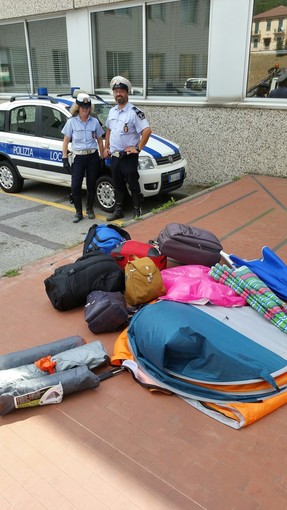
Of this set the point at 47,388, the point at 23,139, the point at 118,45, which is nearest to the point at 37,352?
the point at 47,388

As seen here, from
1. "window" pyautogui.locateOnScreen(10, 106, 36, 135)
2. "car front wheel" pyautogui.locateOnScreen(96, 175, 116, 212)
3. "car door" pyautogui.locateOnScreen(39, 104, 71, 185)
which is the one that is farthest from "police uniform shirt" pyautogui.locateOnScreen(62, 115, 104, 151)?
"window" pyautogui.locateOnScreen(10, 106, 36, 135)

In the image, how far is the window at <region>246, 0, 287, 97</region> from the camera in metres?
7.87

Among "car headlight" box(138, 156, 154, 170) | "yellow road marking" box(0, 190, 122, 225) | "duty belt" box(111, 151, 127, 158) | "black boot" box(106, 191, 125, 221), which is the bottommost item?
"yellow road marking" box(0, 190, 122, 225)

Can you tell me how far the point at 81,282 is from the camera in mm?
3820

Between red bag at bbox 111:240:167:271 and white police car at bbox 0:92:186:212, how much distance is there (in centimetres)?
276

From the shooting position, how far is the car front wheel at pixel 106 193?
6980 millimetres

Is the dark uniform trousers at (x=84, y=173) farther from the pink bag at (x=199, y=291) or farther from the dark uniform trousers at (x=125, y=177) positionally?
the pink bag at (x=199, y=291)

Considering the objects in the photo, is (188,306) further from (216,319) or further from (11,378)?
(11,378)

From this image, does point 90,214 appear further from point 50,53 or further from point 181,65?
point 50,53

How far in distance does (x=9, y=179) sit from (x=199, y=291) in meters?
6.07

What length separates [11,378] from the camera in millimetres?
2787

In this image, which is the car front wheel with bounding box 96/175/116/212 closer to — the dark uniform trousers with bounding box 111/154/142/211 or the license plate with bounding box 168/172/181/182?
the dark uniform trousers with bounding box 111/154/142/211

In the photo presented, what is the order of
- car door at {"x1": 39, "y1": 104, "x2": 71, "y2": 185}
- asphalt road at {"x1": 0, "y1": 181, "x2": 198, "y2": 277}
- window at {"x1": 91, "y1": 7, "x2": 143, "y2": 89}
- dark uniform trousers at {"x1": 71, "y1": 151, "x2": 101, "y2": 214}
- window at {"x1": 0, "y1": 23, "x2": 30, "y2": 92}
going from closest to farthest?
asphalt road at {"x1": 0, "y1": 181, "x2": 198, "y2": 277} → dark uniform trousers at {"x1": 71, "y1": 151, "x2": 101, "y2": 214} → car door at {"x1": 39, "y1": 104, "x2": 71, "y2": 185} → window at {"x1": 91, "y1": 7, "x2": 143, "y2": 89} → window at {"x1": 0, "y1": 23, "x2": 30, "y2": 92}

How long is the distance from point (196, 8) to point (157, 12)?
1.02m
